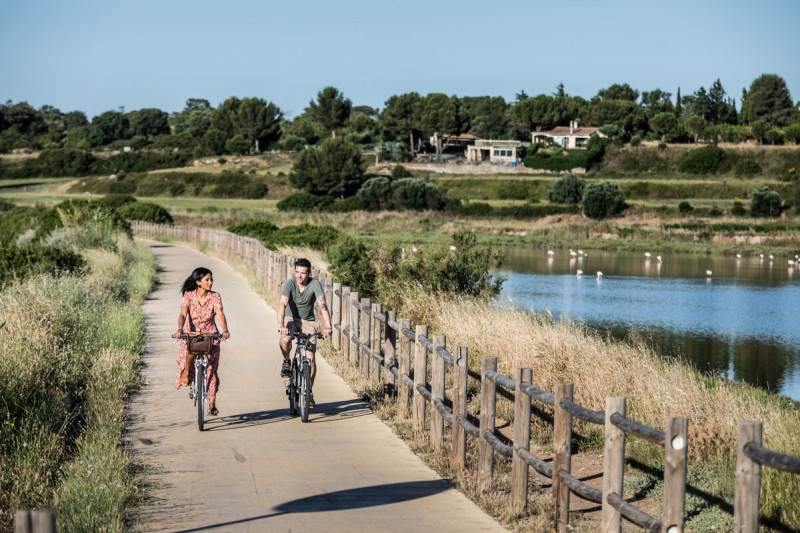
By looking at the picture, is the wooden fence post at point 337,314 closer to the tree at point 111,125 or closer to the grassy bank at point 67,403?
the grassy bank at point 67,403

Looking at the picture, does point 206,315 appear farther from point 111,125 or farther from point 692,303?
point 111,125

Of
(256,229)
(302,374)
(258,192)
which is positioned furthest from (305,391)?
(258,192)

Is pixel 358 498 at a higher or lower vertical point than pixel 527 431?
lower

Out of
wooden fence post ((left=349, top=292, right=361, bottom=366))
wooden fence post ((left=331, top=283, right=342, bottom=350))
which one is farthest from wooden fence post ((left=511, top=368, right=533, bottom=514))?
wooden fence post ((left=331, top=283, right=342, bottom=350))

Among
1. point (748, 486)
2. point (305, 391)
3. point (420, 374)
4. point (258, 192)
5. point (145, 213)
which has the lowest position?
point (258, 192)

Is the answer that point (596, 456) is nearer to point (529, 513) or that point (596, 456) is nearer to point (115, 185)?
point (529, 513)

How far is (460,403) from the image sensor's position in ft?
26.4

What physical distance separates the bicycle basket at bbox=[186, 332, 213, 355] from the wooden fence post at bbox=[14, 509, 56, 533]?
629 cm

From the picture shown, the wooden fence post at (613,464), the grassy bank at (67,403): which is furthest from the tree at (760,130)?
the wooden fence post at (613,464)

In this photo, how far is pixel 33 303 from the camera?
44.7 feet

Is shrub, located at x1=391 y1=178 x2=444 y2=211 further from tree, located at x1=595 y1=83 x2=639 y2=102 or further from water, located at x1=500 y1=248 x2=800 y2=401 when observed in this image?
tree, located at x1=595 y1=83 x2=639 y2=102

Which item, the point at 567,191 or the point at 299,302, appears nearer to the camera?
the point at 299,302

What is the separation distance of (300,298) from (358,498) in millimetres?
3478

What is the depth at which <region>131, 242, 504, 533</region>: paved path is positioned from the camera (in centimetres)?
659
